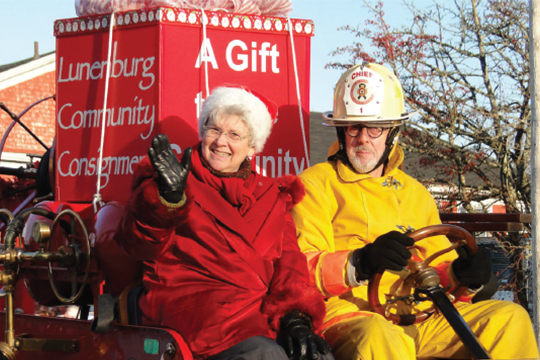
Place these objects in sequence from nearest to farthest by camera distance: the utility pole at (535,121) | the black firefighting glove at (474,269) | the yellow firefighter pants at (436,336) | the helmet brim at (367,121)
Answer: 1. the yellow firefighter pants at (436,336)
2. the black firefighting glove at (474,269)
3. the helmet brim at (367,121)
4. the utility pole at (535,121)

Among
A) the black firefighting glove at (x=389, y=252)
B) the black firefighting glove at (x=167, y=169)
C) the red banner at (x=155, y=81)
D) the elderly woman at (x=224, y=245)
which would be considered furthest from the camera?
the red banner at (x=155, y=81)

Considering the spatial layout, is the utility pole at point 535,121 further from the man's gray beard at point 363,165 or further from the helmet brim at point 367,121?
the man's gray beard at point 363,165

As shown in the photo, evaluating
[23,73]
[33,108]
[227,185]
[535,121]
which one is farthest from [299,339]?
[23,73]

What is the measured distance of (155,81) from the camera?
13.4 ft

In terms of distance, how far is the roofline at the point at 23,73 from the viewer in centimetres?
2084

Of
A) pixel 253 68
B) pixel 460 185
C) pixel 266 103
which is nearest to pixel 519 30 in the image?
pixel 460 185

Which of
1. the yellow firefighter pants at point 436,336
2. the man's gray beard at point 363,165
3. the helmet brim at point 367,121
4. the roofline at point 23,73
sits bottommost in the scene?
the yellow firefighter pants at point 436,336

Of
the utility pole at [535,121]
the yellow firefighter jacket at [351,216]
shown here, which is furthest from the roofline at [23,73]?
the yellow firefighter jacket at [351,216]

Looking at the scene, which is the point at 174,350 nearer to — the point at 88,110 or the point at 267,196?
the point at 267,196

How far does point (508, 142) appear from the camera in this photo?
7.76 m

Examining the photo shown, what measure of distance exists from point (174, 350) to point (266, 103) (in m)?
1.34

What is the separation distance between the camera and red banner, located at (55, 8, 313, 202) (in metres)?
4.09

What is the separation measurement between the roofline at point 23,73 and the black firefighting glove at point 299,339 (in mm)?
19347

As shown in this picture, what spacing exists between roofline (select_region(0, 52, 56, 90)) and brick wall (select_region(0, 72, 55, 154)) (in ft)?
0.33
